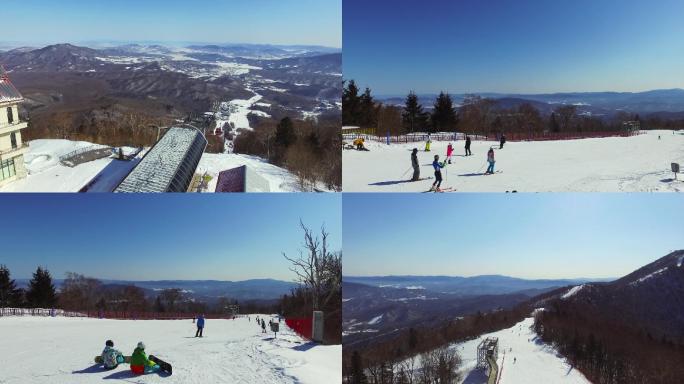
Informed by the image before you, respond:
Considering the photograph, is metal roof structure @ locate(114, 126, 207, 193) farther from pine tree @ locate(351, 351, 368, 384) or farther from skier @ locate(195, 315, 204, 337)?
pine tree @ locate(351, 351, 368, 384)

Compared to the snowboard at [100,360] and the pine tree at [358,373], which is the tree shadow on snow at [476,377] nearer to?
the pine tree at [358,373]

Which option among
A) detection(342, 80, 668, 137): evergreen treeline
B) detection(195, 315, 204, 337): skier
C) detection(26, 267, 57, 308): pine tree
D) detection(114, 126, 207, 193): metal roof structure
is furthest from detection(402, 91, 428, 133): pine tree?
detection(26, 267, 57, 308): pine tree

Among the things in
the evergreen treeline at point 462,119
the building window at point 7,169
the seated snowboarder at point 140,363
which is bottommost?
the seated snowboarder at point 140,363

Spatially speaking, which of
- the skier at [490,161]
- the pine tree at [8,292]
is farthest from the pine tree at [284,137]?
the pine tree at [8,292]

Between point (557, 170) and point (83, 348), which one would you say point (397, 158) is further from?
point (83, 348)

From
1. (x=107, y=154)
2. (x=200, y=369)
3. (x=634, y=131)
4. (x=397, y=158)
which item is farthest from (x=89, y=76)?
(x=634, y=131)

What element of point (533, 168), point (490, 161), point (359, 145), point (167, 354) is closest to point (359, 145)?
point (359, 145)
